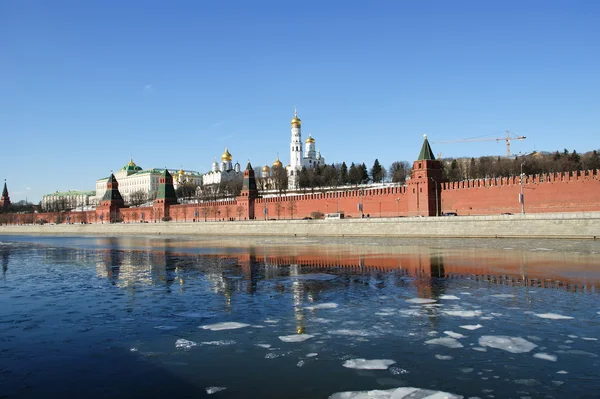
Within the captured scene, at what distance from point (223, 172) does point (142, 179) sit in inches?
A: 683

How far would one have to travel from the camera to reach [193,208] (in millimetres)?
54625

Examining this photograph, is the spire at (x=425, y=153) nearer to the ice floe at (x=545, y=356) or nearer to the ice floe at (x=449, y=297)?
the ice floe at (x=449, y=297)

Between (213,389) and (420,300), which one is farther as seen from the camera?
(420,300)

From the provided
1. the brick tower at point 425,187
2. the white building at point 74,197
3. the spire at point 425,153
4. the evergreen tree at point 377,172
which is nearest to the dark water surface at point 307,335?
the brick tower at point 425,187

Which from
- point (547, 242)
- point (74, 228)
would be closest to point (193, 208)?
point (74, 228)

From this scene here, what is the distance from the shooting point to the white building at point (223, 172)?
99.6 meters

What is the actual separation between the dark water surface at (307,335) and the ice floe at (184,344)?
2.0 inches

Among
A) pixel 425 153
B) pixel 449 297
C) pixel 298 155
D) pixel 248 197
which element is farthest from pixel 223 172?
pixel 449 297

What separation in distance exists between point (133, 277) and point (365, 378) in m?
9.14

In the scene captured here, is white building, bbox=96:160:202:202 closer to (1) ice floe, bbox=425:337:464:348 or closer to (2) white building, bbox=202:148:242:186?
(2) white building, bbox=202:148:242:186

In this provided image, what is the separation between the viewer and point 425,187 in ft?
116

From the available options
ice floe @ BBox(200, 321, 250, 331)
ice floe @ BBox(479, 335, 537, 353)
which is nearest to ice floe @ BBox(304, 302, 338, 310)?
ice floe @ BBox(200, 321, 250, 331)

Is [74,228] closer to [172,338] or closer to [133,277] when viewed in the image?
[133,277]

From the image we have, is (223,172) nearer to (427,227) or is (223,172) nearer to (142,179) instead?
(142,179)
